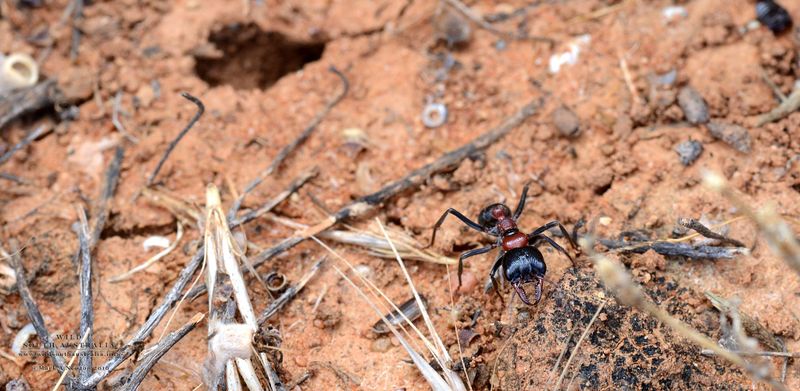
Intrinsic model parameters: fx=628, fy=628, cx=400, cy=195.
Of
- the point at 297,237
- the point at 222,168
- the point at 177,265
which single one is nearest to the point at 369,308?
the point at 297,237

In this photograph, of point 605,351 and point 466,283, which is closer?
point 605,351

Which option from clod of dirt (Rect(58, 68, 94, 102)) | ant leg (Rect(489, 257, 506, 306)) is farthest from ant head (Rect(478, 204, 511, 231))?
clod of dirt (Rect(58, 68, 94, 102))

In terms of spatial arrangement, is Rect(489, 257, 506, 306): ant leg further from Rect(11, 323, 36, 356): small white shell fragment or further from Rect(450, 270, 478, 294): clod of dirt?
Rect(11, 323, 36, 356): small white shell fragment

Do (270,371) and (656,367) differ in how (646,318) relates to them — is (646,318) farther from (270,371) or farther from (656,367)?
(270,371)

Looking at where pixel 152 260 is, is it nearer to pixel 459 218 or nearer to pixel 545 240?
pixel 459 218

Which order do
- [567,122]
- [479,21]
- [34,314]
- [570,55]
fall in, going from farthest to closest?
[479,21] < [570,55] < [567,122] < [34,314]

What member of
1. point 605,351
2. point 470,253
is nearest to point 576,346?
point 605,351

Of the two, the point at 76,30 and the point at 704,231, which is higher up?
the point at 76,30
